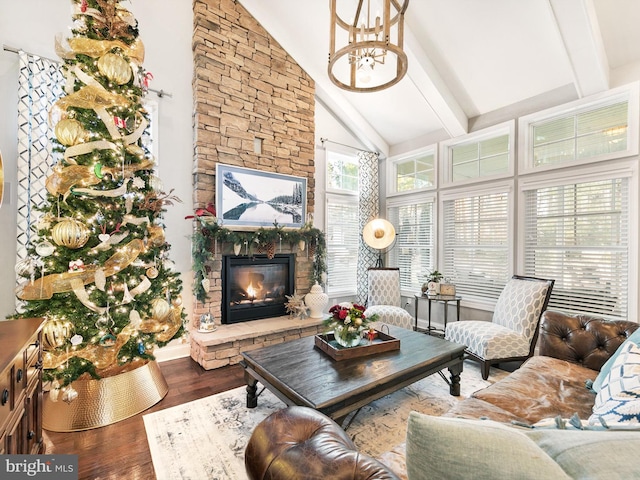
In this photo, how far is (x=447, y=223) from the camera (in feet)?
15.3

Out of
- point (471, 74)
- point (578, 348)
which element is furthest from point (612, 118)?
point (578, 348)

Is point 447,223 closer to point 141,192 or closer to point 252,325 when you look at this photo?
point 252,325

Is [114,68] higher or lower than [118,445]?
higher

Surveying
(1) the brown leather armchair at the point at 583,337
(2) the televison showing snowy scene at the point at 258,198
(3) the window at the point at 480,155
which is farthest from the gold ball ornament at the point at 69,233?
(3) the window at the point at 480,155

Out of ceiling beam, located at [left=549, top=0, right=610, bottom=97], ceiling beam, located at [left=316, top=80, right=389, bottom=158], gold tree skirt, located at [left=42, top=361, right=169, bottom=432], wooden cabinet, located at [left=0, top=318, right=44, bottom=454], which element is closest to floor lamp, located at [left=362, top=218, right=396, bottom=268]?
ceiling beam, located at [left=316, top=80, right=389, bottom=158]

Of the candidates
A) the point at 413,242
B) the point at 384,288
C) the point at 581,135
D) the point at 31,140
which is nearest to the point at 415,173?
the point at 413,242

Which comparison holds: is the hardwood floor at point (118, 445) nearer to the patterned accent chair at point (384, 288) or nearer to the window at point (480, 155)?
the patterned accent chair at point (384, 288)

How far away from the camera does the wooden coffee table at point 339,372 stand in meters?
1.80

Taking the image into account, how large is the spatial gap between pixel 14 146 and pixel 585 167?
226 inches

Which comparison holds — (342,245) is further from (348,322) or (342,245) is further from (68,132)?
(68,132)

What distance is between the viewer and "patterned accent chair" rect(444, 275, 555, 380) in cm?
300

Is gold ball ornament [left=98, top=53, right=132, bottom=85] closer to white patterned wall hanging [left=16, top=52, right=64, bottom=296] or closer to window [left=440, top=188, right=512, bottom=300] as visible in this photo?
white patterned wall hanging [left=16, top=52, right=64, bottom=296]

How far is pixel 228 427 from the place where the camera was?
2162 mm

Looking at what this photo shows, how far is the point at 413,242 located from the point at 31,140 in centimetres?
498
